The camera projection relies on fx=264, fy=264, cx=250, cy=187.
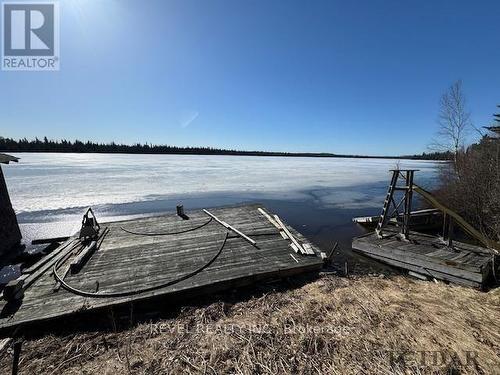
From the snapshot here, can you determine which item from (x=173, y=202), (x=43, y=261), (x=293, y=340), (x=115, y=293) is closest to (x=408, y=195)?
(x=293, y=340)

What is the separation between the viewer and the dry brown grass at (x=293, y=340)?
435 centimetres

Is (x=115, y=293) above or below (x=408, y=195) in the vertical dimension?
below

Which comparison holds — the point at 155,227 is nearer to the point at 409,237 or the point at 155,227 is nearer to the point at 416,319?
the point at 416,319

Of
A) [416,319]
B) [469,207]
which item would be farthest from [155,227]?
[469,207]

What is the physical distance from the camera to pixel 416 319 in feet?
18.5

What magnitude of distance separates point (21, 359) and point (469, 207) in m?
23.5

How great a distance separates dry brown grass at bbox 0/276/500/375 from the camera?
435cm

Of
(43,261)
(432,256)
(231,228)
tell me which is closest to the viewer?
(43,261)

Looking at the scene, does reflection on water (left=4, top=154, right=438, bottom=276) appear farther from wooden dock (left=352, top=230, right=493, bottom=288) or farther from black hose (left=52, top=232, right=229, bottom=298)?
black hose (left=52, top=232, right=229, bottom=298)

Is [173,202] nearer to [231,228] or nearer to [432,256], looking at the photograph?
[231,228]

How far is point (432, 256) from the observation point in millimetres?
9984

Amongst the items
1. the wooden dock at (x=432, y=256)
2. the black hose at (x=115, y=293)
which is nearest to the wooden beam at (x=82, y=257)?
the black hose at (x=115, y=293)

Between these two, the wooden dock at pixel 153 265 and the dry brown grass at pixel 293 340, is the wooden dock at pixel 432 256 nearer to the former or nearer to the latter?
the dry brown grass at pixel 293 340

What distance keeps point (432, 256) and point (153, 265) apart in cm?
1003
